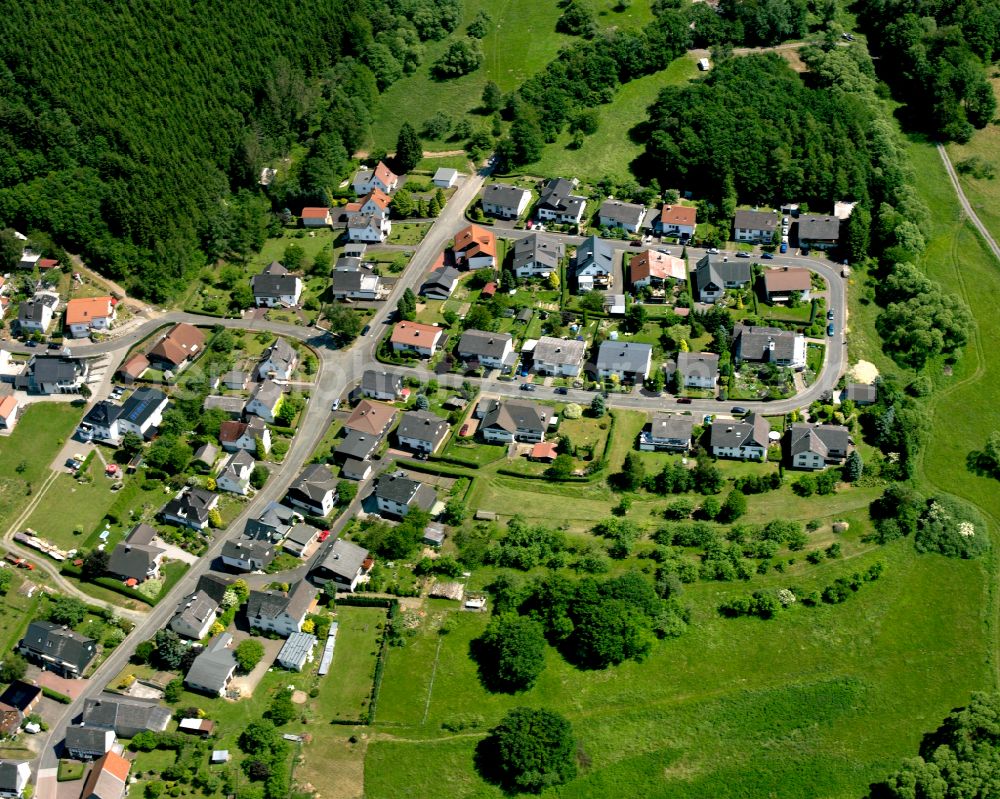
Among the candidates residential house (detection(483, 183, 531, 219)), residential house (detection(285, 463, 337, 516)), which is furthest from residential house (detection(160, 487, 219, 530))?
residential house (detection(483, 183, 531, 219))

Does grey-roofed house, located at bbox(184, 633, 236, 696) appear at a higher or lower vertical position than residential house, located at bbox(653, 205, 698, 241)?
lower

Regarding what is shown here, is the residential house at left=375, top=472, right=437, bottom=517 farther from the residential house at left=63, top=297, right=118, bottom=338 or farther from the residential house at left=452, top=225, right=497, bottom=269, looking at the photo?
the residential house at left=63, top=297, right=118, bottom=338

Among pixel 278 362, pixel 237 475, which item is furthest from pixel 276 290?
pixel 237 475

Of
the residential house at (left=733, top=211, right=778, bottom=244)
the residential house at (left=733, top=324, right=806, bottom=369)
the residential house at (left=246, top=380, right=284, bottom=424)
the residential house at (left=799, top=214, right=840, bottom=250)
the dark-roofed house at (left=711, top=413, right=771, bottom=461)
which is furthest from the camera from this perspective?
the residential house at (left=733, top=211, right=778, bottom=244)

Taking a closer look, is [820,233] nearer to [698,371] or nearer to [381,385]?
[698,371]

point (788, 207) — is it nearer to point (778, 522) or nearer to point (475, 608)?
point (778, 522)

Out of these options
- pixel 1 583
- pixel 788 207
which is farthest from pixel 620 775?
pixel 788 207

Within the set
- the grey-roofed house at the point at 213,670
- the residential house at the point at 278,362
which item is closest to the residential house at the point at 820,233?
the residential house at the point at 278,362
